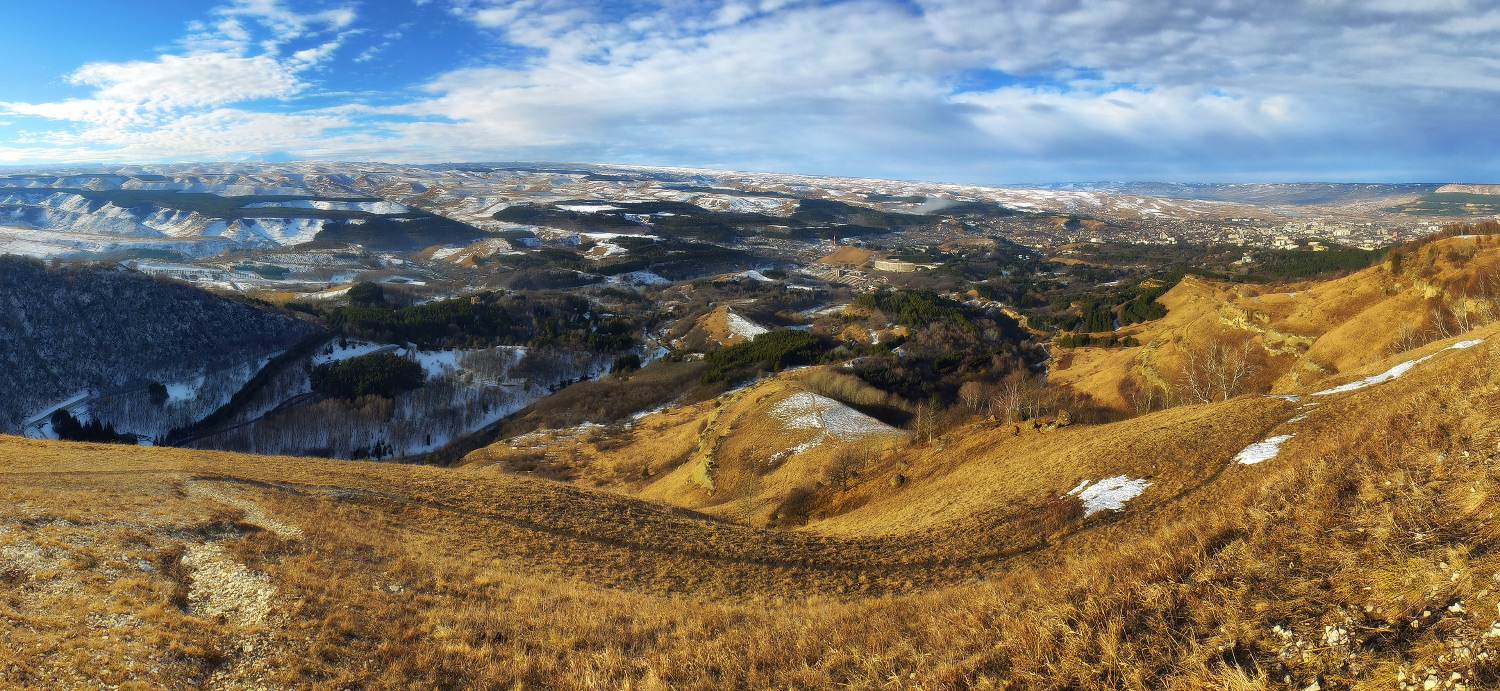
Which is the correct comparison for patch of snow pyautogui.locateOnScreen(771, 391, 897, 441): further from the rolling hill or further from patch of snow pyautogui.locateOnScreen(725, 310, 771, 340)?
patch of snow pyautogui.locateOnScreen(725, 310, 771, 340)

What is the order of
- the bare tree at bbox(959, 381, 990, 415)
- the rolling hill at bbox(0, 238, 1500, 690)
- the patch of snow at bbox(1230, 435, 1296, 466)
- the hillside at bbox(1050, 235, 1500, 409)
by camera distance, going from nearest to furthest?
the rolling hill at bbox(0, 238, 1500, 690), the patch of snow at bbox(1230, 435, 1296, 466), the hillside at bbox(1050, 235, 1500, 409), the bare tree at bbox(959, 381, 990, 415)

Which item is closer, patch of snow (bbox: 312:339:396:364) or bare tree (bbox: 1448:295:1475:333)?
bare tree (bbox: 1448:295:1475:333)

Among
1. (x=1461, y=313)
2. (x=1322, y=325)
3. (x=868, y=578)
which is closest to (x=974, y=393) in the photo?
(x=1322, y=325)

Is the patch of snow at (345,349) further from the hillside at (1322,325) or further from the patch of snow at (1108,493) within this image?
the patch of snow at (1108,493)

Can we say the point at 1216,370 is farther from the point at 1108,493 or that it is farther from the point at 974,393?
the point at 1108,493

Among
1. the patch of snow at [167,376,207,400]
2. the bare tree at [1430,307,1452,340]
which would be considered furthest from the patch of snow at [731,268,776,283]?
the bare tree at [1430,307,1452,340]

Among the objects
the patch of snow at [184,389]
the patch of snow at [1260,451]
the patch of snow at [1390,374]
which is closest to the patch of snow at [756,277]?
the patch of snow at [184,389]
